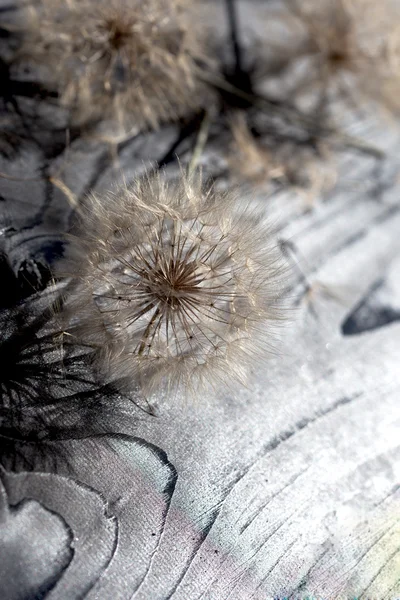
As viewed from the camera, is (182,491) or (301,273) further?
(301,273)

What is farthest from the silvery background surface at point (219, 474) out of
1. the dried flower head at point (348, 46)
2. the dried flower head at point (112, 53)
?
the dried flower head at point (348, 46)

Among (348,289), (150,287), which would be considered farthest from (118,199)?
(348,289)

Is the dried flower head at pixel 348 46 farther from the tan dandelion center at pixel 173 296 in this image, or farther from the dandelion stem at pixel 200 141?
the tan dandelion center at pixel 173 296

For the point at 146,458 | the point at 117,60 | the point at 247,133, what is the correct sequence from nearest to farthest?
the point at 146,458 → the point at 117,60 → the point at 247,133

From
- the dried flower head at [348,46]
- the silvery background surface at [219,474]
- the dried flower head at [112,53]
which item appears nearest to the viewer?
the silvery background surface at [219,474]

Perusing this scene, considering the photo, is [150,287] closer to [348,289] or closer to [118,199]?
[118,199]

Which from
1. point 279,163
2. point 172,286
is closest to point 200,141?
point 279,163
